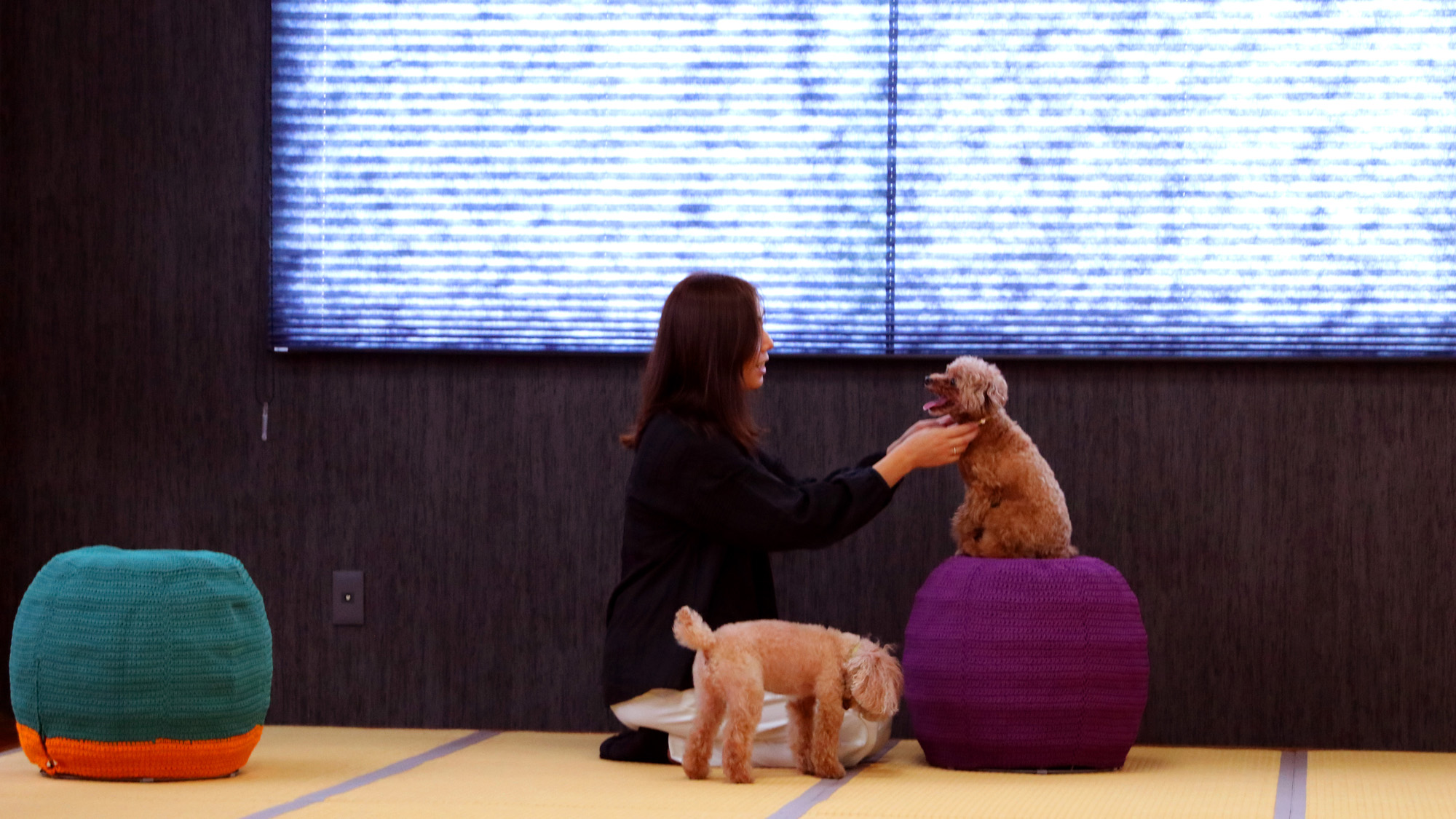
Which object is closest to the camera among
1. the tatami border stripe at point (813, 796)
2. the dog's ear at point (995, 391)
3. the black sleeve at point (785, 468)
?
the tatami border stripe at point (813, 796)

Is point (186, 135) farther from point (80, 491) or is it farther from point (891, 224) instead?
point (891, 224)

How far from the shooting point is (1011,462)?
247cm

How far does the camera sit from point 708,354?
2482 mm

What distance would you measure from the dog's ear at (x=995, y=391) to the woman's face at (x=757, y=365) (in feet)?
1.25

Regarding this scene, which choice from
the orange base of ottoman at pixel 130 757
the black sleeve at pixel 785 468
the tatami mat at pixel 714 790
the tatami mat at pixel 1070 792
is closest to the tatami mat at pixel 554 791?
the tatami mat at pixel 714 790

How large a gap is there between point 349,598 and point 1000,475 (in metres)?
1.36

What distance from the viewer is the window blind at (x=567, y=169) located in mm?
2926

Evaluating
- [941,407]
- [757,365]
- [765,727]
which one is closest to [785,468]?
[757,365]

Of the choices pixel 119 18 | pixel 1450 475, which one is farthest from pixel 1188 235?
pixel 119 18

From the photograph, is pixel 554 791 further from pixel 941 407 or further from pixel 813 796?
pixel 941 407

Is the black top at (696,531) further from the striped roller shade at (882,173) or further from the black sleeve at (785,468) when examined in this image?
the striped roller shade at (882,173)

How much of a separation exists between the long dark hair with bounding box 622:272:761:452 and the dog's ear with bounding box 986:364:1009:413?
1.28ft

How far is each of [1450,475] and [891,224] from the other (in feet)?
3.77

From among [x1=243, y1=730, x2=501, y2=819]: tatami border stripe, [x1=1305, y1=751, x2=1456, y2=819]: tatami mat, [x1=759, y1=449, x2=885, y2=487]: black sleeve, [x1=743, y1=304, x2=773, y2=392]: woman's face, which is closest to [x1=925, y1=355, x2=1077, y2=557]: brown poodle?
[x1=759, y1=449, x2=885, y2=487]: black sleeve
